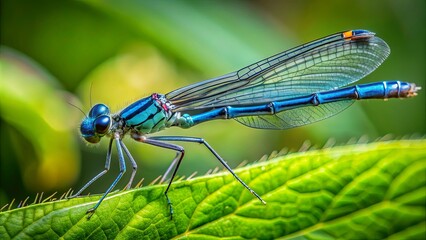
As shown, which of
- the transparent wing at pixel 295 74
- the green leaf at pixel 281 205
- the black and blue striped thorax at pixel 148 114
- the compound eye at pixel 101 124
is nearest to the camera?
the green leaf at pixel 281 205

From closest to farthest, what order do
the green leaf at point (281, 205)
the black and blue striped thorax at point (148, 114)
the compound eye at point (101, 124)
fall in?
the green leaf at point (281, 205) < the compound eye at point (101, 124) < the black and blue striped thorax at point (148, 114)

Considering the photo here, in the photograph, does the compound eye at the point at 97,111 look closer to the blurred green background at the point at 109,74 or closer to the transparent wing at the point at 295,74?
the blurred green background at the point at 109,74

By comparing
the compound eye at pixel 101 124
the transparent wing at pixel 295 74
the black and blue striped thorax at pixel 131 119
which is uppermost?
the transparent wing at pixel 295 74

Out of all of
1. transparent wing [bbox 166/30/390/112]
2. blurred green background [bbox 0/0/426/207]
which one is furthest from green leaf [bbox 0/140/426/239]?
transparent wing [bbox 166/30/390/112]

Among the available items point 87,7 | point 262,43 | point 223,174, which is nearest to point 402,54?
point 262,43

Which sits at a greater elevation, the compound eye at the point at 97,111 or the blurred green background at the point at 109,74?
the blurred green background at the point at 109,74

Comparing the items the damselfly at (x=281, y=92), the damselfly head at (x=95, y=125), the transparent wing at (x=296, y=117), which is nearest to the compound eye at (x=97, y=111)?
the damselfly head at (x=95, y=125)
